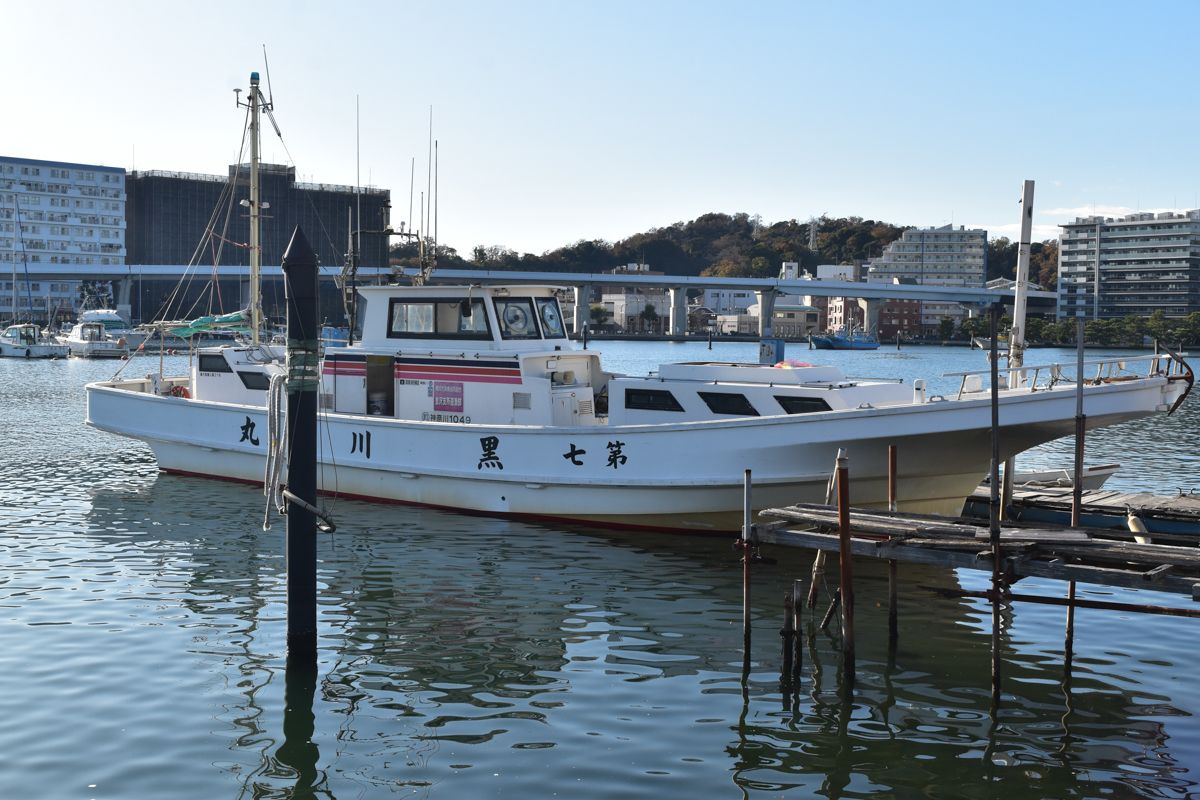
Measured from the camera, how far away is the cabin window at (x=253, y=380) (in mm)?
23359

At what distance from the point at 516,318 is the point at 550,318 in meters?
0.75

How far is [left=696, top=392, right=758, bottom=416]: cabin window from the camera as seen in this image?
59.5 feet

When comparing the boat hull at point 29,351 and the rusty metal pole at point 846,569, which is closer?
the rusty metal pole at point 846,569

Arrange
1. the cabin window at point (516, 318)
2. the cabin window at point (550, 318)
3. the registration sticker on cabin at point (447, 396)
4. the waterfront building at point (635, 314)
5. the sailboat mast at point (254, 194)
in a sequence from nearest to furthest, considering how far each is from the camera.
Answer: the registration sticker on cabin at point (447, 396), the cabin window at point (516, 318), the cabin window at point (550, 318), the sailboat mast at point (254, 194), the waterfront building at point (635, 314)

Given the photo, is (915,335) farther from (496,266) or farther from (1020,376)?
(1020,376)

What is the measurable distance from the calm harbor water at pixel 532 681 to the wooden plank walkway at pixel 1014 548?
1.48 m

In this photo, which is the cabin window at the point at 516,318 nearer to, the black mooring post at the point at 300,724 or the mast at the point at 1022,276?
the mast at the point at 1022,276

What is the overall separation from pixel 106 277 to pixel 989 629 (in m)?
134

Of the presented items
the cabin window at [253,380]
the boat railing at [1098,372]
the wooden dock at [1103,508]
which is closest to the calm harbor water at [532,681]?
the wooden dock at [1103,508]

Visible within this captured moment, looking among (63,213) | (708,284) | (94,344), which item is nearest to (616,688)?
(94,344)

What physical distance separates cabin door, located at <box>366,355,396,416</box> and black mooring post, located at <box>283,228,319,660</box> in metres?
9.70

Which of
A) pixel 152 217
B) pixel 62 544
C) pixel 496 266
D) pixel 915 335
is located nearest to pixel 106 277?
pixel 152 217

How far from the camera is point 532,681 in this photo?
39.8ft

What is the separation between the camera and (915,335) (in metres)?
174
